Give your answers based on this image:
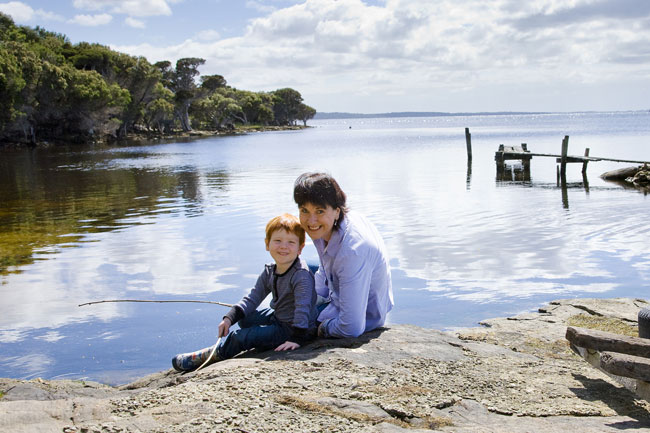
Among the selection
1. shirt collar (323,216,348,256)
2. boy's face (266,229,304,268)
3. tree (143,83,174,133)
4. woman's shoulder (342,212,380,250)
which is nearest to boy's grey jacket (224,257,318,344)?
boy's face (266,229,304,268)

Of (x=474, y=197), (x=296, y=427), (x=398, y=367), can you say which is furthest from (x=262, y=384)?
(x=474, y=197)

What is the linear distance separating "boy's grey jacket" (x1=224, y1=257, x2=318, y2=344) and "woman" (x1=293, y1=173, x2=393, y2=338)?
0.15 meters

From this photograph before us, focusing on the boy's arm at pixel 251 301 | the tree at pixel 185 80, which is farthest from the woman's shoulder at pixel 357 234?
the tree at pixel 185 80

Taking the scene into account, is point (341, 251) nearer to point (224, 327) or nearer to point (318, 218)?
point (318, 218)

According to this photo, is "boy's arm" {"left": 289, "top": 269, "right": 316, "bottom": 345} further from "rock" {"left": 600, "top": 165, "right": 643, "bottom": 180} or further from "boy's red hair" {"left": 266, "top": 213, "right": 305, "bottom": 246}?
"rock" {"left": 600, "top": 165, "right": 643, "bottom": 180}

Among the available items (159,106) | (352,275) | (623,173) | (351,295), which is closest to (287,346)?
(351,295)

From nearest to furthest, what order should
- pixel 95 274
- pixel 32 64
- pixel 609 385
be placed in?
pixel 609 385 → pixel 95 274 → pixel 32 64

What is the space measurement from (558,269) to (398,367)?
6.19 m

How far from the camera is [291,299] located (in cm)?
426

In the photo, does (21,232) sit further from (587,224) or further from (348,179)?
(348,179)

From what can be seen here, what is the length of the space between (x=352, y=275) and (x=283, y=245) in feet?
1.65

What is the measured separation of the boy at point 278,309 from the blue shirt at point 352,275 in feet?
0.50

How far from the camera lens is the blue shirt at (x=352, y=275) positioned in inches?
158

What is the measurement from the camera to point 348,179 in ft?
80.8
